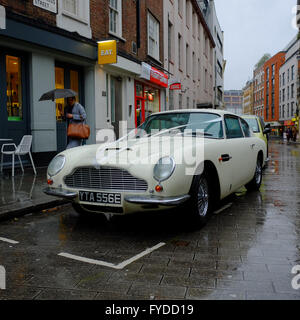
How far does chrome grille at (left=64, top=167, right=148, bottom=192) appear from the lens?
3789 mm

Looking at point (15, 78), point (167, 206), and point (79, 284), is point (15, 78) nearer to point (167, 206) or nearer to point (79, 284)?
point (167, 206)

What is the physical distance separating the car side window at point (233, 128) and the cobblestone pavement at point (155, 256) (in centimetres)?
119

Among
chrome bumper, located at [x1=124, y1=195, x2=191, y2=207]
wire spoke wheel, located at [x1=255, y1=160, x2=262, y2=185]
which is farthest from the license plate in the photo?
wire spoke wheel, located at [x1=255, y1=160, x2=262, y2=185]

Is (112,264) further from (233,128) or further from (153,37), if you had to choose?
(153,37)

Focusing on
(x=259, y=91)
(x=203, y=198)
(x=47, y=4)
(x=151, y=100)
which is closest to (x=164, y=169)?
(x=203, y=198)

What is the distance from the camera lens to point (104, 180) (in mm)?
3943

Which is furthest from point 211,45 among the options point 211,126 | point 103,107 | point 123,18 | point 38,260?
point 38,260

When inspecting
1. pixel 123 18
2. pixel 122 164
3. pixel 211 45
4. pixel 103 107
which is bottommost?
pixel 122 164

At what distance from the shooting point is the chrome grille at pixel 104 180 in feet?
12.4

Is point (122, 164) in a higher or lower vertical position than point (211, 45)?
lower

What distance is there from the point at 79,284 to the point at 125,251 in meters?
0.85

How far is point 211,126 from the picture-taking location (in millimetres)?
5117

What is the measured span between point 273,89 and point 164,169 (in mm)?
89291
